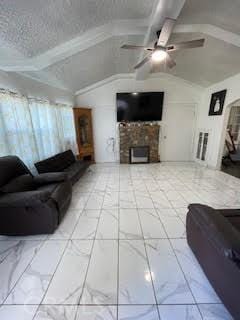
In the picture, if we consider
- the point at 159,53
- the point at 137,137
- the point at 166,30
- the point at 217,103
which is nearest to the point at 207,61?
the point at 217,103

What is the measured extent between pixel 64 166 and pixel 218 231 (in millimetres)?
3331

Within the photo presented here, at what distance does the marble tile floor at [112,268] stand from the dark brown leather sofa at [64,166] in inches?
26.5

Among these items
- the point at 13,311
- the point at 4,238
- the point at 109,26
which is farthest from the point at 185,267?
the point at 109,26

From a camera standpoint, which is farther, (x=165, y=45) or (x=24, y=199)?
(x=165, y=45)

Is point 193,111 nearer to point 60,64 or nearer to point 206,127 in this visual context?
point 206,127

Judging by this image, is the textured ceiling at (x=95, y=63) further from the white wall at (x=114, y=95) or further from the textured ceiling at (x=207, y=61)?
the textured ceiling at (x=207, y=61)

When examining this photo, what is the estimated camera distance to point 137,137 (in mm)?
5500

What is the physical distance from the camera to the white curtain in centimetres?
244

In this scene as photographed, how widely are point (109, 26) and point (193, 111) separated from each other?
4.14 m

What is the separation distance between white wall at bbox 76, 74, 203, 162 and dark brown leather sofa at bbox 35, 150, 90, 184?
1.89 metres

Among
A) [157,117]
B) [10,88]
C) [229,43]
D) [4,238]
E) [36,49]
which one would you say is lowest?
[4,238]

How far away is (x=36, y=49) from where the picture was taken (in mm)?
2373

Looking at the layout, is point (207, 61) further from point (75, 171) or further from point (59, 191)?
point (59, 191)

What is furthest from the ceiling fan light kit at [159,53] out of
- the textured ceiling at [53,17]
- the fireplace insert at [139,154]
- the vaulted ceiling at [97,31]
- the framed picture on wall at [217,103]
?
the fireplace insert at [139,154]
